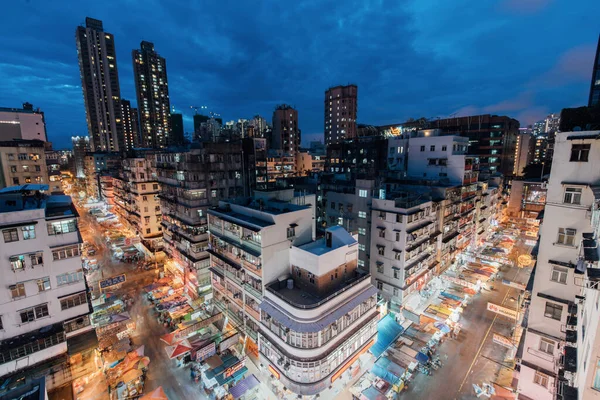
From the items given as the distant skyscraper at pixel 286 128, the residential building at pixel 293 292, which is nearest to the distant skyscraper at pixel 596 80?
the residential building at pixel 293 292

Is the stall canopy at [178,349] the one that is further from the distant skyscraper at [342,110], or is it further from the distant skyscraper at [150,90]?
the distant skyscraper at [150,90]

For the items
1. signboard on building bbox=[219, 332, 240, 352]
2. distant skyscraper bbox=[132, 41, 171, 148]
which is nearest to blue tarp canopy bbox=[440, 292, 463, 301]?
signboard on building bbox=[219, 332, 240, 352]

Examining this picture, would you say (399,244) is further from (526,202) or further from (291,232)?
(526,202)

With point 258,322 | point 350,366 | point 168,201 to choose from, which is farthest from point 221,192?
point 350,366

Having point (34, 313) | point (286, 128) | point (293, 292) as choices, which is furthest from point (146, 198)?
point (286, 128)

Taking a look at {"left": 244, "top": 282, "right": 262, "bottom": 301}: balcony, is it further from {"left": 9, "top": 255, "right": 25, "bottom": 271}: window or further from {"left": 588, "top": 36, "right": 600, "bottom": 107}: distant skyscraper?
{"left": 588, "top": 36, "right": 600, "bottom": 107}: distant skyscraper

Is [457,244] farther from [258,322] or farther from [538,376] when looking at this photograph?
[258,322]
